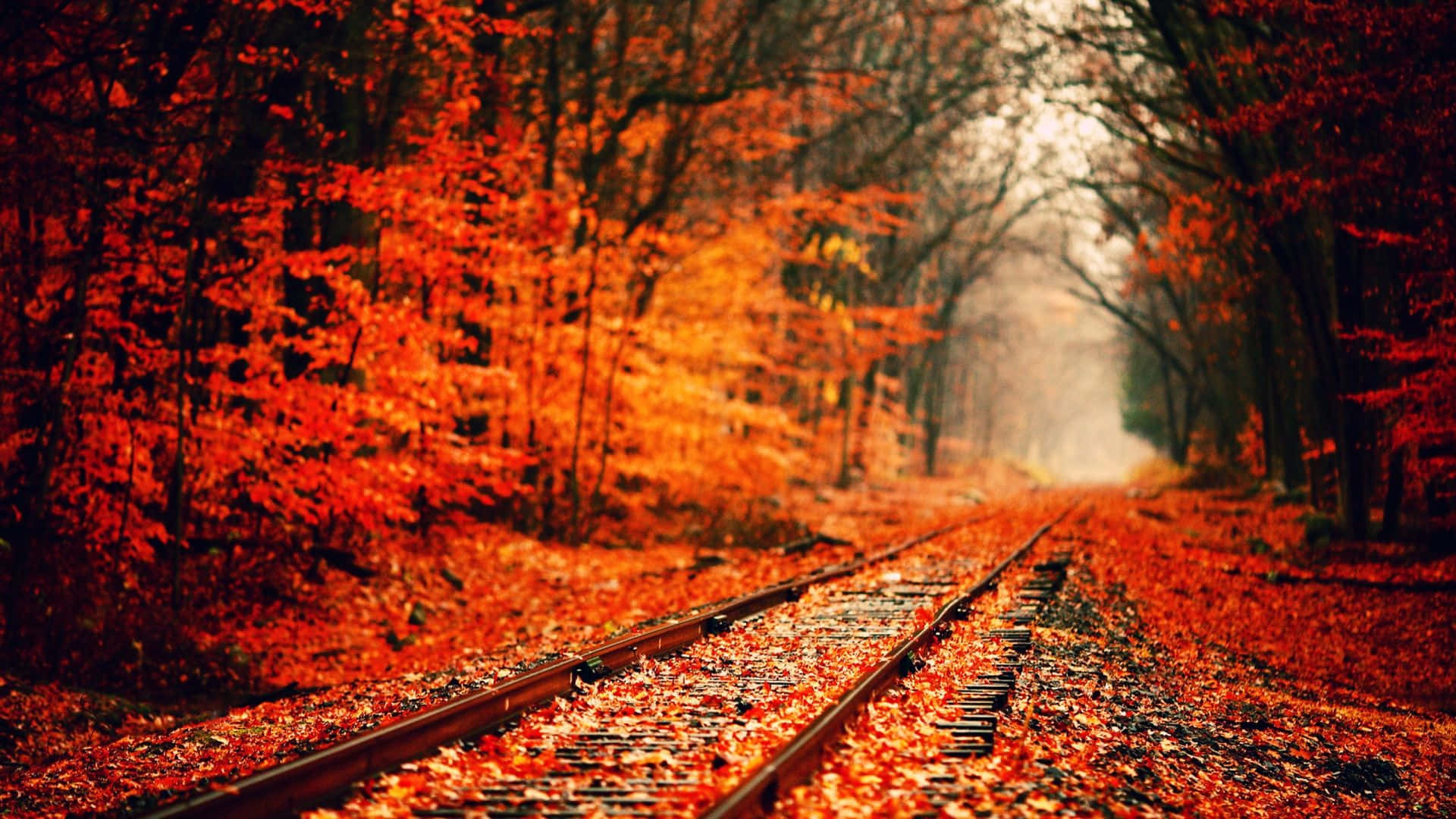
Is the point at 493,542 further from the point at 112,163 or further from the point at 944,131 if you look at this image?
the point at 944,131

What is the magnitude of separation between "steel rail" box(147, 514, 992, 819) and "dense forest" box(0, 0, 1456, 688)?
604 cm

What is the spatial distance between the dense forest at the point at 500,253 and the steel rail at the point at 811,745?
7907 millimetres

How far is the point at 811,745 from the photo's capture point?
5.56m

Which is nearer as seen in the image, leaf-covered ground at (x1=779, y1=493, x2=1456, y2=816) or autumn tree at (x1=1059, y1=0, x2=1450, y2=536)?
leaf-covered ground at (x1=779, y1=493, x2=1456, y2=816)

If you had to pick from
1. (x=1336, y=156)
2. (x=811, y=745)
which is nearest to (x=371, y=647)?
(x=811, y=745)

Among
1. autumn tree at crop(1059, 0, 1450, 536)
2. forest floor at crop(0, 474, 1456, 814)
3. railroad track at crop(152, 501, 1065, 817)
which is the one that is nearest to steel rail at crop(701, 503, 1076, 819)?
railroad track at crop(152, 501, 1065, 817)

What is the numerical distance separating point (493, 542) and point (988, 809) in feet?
45.5

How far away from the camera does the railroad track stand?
5.00 metres

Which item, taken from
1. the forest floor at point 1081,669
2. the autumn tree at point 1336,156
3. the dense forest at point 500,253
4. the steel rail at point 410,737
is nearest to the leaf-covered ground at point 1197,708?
the forest floor at point 1081,669

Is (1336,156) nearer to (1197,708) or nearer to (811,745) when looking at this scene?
(1197,708)

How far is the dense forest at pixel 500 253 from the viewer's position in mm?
11414

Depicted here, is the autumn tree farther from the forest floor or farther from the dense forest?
the forest floor

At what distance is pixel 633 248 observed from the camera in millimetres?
19828

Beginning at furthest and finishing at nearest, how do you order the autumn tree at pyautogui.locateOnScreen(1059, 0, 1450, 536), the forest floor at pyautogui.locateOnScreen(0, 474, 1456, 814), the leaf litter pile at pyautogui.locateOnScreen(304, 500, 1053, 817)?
the autumn tree at pyautogui.locateOnScreen(1059, 0, 1450, 536)
the forest floor at pyautogui.locateOnScreen(0, 474, 1456, 814)
the leaf litter pile at pyautogui.locateOnScreen(304, 500, 1053, 817)
